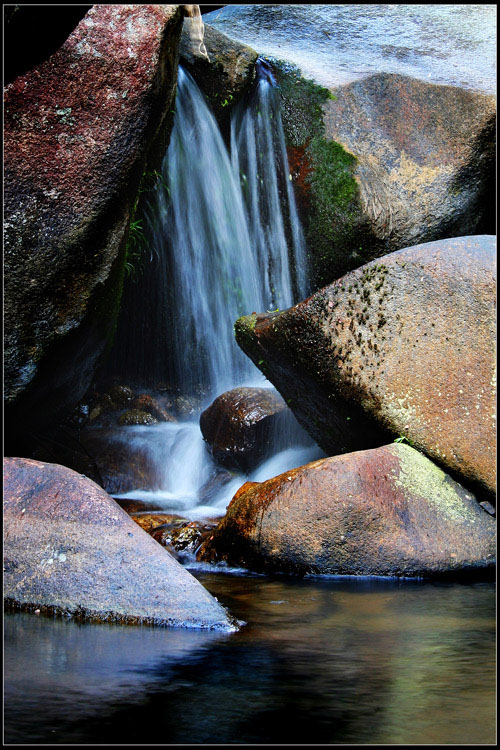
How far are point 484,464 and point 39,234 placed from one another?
3.54 meters

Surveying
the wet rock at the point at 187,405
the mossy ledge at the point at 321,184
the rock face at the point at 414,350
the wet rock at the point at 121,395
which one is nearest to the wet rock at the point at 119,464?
the wet rock at the point at 121,395

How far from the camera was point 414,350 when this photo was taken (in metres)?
5.55

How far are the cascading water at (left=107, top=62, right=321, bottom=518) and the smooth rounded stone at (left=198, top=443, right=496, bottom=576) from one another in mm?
2645

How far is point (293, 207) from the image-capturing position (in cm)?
861

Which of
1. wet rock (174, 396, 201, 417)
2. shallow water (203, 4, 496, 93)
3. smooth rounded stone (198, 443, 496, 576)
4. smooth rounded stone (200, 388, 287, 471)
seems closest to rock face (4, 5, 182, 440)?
smooth rounded stone (198, 443, 496, 576)

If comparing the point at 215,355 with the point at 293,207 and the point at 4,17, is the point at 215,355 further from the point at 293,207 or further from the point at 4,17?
the point at 4,17

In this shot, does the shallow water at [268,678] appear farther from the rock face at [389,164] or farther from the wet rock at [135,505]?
the rock face at [389,164]

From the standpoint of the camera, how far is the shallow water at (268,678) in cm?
243

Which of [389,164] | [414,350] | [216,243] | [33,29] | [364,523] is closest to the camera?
[33,29]

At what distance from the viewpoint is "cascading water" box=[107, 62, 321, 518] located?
27.7 ft

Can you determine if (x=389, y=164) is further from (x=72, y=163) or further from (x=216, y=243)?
(x=72, y=163)

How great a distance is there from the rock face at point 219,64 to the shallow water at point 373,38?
51 cm

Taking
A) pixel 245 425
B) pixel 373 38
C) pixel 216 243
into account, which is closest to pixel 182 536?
pixel 245 425

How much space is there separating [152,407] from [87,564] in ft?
19.8
